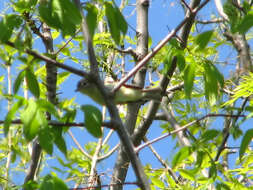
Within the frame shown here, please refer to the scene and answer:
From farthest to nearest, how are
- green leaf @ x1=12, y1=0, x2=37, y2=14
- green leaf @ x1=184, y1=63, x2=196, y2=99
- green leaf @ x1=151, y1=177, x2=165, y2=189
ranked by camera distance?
green leaf @ x1=151, y1=177, x2=165, y2=189 → green leaf @ x1=12, y1=0, x2=37, y2=14 → green leaf @ x1=184, y1=63, x2=196, y2=99

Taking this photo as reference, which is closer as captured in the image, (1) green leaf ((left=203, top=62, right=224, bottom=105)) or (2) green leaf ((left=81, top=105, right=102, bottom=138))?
(2) green leaf ((left=81, top=105, right=102, bottom=138))

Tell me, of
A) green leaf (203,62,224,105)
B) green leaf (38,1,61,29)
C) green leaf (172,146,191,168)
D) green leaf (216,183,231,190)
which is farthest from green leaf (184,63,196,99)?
green leaf (38,1,61,29)

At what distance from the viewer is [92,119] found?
2021 millimetres

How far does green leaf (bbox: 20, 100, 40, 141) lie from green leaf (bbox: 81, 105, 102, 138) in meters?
0.26

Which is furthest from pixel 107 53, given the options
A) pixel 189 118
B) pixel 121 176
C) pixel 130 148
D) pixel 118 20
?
pixel 130 148

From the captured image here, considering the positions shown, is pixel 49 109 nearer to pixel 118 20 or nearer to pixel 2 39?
pixel 2 39

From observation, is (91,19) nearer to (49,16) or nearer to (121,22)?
(121,22)

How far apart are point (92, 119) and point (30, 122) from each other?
33 centimetres

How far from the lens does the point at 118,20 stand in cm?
239

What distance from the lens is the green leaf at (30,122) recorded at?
1.90m

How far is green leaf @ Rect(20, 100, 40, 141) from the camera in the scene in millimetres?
1903

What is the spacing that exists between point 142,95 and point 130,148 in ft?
4.18

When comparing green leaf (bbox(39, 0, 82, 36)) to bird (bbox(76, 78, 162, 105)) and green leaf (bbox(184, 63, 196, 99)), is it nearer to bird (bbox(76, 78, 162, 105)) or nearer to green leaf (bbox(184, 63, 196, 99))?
green leaf (bbox(184, 63, 196, 99))

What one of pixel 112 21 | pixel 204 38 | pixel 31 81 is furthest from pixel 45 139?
pixel 204 38
